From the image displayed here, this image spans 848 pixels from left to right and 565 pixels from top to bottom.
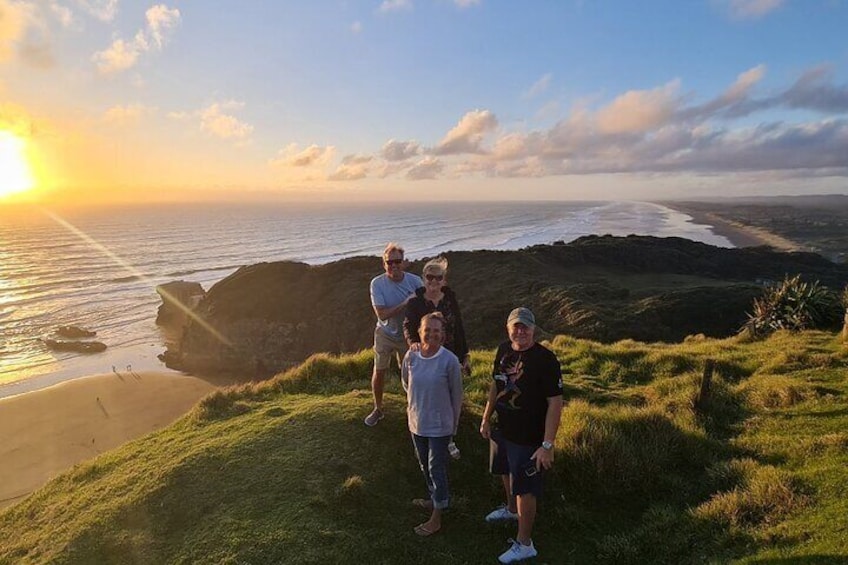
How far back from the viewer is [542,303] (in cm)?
3250

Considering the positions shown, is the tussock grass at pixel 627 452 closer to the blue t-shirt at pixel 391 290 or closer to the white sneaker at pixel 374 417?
the white sneaker at pixel 374 417

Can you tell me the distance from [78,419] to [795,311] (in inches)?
1033

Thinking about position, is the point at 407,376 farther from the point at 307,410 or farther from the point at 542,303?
the point at 542,303

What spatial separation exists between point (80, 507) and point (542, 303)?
28.2 meters

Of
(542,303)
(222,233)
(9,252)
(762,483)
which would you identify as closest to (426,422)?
(762,483)

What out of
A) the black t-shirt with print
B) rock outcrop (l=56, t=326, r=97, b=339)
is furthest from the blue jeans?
rock outcrop (l=56, t=326, r=97, b=339)

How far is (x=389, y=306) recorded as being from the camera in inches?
275

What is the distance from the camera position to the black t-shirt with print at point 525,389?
4.74 metres

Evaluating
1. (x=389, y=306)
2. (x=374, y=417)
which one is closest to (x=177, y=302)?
(x=374, y=417)

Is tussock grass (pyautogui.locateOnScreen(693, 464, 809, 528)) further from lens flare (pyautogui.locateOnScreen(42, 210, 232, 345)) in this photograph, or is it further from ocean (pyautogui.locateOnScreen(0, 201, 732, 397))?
ocean (pyautogui.locateOnScreen(0, 201, 732, 397))

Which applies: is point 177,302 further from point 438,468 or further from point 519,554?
point 519,554

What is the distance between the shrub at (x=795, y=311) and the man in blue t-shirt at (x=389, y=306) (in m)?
12.5

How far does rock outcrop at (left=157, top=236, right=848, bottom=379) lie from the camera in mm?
27931

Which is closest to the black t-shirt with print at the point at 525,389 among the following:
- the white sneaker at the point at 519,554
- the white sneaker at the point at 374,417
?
the white sneaker at the point at 519,554
